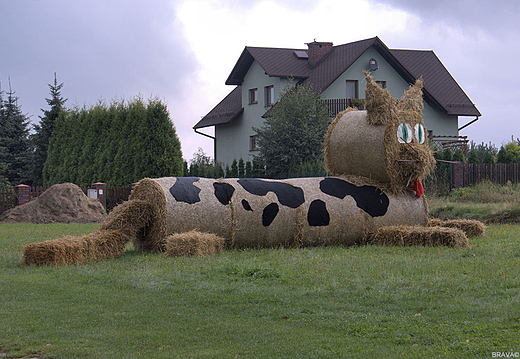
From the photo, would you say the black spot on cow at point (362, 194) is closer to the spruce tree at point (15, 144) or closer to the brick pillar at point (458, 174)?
the brick pillar at point (458, 174)

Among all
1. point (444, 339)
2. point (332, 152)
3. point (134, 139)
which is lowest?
point (444, 339)

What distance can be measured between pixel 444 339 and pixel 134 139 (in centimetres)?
2438

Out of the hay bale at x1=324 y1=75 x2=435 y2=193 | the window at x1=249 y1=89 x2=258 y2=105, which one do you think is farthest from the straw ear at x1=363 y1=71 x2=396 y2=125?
the window at x1=249 y1=89 x2=258 y2=105

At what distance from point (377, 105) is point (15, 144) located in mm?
34296

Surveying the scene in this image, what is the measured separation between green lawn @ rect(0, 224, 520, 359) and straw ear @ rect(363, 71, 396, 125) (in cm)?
379

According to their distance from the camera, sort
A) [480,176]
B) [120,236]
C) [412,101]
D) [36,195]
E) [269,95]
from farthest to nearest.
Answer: [269,95] < [36,195] < [480,176] < [412,101] < [120,236]

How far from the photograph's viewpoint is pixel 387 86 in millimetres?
34562

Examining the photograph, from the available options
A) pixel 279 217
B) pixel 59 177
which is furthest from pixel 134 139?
pixel 279 217

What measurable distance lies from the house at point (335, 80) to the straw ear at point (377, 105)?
62.3 ft

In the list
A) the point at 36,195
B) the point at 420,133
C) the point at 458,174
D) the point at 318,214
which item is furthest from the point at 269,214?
the point at 36,195

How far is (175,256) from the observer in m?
9.98

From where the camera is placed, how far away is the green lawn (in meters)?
4.91

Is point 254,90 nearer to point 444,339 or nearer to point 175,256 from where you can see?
point 175,256

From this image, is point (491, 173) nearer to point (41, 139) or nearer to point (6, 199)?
point (6, 199)
